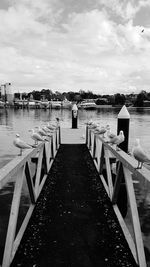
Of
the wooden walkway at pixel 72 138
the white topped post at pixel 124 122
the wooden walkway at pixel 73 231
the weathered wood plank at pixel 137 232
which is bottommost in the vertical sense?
the wooden walkway at pixel 72 138

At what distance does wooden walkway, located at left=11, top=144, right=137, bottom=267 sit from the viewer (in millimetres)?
3514

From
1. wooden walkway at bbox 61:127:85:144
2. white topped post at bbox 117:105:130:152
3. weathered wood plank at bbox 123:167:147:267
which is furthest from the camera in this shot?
wooden walkway at bbox 61:127:85:144

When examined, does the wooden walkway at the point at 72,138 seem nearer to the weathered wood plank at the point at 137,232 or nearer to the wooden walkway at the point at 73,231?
the wooden walkway at the point at 73,231

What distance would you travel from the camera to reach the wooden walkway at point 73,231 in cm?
351

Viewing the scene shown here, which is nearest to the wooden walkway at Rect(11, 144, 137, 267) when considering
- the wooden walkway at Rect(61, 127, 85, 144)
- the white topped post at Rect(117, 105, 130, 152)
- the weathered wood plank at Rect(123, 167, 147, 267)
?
the weathered wood plank at Rect(123, 167, 147, 267)

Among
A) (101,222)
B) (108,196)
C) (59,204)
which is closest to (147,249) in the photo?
(101,222)

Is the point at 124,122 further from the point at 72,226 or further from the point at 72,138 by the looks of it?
the point at 72,138

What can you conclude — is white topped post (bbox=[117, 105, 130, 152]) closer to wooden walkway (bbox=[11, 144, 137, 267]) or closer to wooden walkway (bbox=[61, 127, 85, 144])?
wooden walkway (bbox=[11, 144, 137, 267])

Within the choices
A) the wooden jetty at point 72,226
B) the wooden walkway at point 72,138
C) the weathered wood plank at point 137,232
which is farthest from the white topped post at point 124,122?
the wooden walkway at point 72,138

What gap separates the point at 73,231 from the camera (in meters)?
4.32

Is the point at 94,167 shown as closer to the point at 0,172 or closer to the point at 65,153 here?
the point at 65,153

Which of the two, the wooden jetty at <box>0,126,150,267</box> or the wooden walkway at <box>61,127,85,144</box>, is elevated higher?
the wooden jetty at <box>0,126,150,267</box>

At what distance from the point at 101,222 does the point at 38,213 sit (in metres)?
1.41

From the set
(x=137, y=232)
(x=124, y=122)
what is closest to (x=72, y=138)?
(x=124, y=122)
